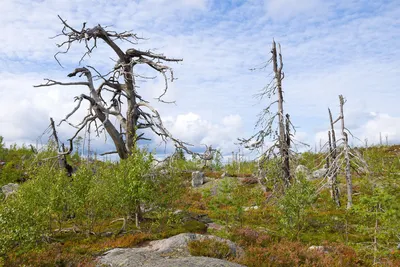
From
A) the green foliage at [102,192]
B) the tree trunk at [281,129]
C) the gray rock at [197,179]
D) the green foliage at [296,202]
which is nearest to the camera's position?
the green foliage at [102,192]

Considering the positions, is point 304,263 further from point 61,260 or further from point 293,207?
point 61,260

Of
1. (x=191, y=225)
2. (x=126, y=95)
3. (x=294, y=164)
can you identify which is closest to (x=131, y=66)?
(x=126, y=95)

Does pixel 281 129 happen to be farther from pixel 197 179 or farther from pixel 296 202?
pixel 197 179

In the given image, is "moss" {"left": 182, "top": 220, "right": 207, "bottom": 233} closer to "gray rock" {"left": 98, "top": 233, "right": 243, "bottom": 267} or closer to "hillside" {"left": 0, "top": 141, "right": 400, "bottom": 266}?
"hillside" {"left": 0, "top": 141, "right": 400, "bottom": 266}

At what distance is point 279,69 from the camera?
25.4 meters

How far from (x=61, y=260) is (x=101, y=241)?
14.7 ft

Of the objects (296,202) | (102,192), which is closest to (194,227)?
(102,192)

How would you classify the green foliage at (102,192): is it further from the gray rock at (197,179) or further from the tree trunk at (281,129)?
the gray rock at (197,179)

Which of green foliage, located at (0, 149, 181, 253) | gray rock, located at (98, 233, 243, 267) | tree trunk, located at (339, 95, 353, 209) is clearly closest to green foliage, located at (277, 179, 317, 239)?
gray rock, located at (98, 233, 243, 267)

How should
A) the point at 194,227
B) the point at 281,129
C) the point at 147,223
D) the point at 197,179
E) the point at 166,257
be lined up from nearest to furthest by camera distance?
the point at 166,257 → the point at 147,223 → the point at 194,227 → the point at 281,129 → the point at 197,179

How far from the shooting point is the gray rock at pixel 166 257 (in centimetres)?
1011

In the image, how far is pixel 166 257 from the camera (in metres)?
11.6

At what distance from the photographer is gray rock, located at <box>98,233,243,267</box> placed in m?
10.1

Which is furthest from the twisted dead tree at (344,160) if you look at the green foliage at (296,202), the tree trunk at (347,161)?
the green foliage at (296,202)
